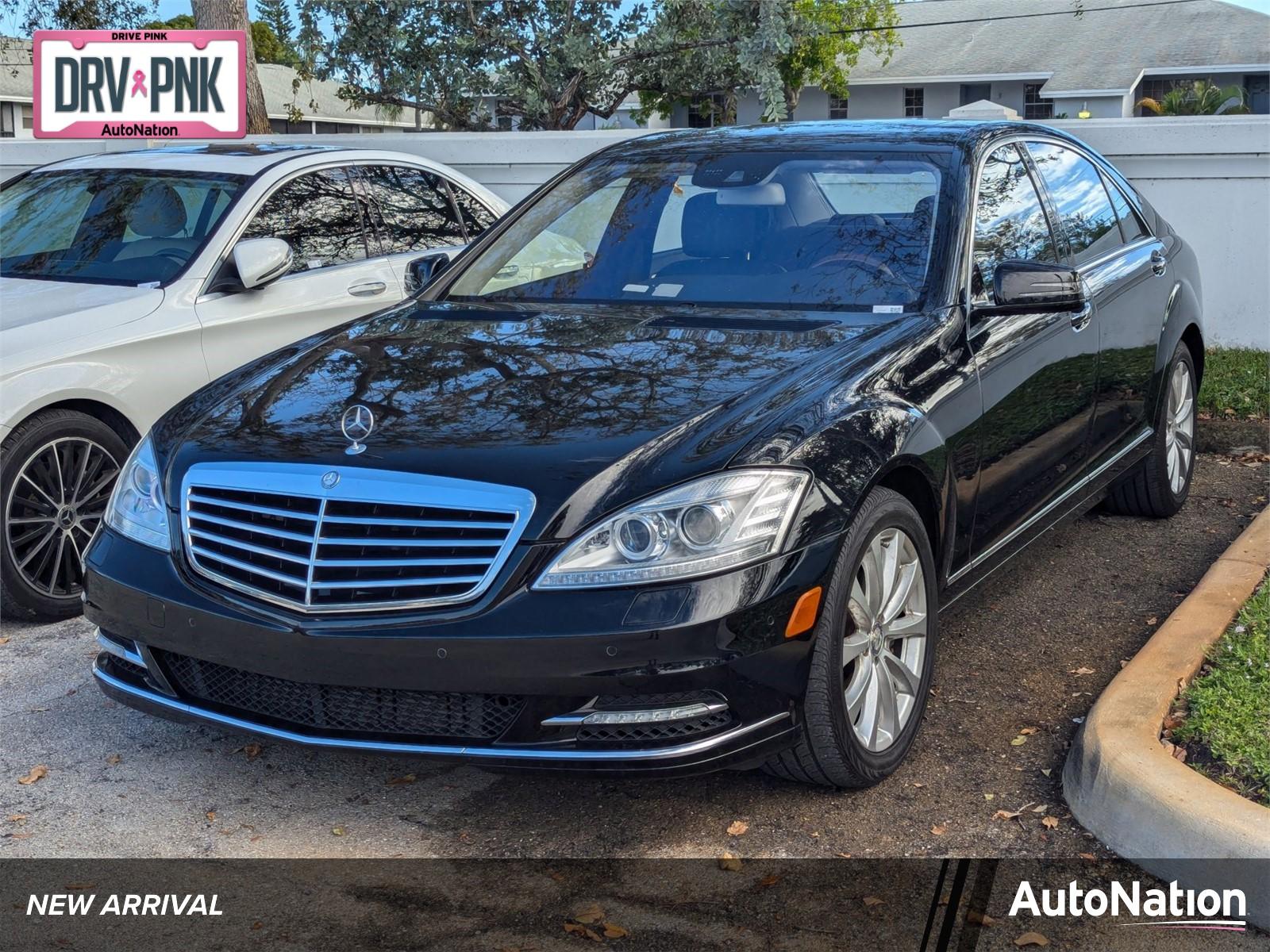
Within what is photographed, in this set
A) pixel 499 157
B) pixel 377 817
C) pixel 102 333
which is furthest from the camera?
pixel 499 157

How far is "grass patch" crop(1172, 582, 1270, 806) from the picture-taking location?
373cm

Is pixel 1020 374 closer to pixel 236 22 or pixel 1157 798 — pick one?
pixel 1157 798

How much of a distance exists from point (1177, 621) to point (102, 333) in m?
4.07

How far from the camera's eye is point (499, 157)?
11.4 meters

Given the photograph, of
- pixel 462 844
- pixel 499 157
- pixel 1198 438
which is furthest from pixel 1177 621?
pixel 499 157

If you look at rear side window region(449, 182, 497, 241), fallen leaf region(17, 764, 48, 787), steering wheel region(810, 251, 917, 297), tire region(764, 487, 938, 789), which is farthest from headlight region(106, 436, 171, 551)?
rear side window region(449, 182, 497, 241)

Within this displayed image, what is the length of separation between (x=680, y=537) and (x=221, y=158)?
444 centimetres

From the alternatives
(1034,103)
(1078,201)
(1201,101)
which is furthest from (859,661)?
(1034,103)

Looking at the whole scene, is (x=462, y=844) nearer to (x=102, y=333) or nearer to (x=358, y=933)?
(x=358, y=933)

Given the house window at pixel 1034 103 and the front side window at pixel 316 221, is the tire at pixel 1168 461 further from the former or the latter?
the house window at pixel 1034 103

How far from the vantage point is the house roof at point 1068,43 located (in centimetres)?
4225

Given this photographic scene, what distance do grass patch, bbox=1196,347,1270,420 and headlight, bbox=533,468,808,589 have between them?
532cm

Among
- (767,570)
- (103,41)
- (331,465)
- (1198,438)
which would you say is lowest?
(1198,438)

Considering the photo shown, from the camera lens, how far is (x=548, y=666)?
3416mm
